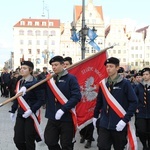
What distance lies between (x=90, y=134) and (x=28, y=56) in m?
79.8

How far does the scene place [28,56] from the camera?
284 feet

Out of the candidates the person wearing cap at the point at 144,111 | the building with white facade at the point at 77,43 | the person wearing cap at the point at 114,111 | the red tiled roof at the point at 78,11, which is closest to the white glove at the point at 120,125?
the person wearing cap at the point at 114,111

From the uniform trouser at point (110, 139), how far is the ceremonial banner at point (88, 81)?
64.8 inches

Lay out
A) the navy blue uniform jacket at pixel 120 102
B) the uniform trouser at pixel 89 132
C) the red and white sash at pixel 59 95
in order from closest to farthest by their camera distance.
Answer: the navy blue uniform jacket at pixel 120 102
the red and white sash at pixel 59 95
the uniform trouser at pixel 89 132

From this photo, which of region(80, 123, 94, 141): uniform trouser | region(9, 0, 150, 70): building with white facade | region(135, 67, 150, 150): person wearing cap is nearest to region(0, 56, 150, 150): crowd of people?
region(135, 67, 150, 150): person wearing cap

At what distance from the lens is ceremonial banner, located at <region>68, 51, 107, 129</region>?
23.3 feet

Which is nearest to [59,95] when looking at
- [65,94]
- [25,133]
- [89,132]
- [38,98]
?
[65,94]

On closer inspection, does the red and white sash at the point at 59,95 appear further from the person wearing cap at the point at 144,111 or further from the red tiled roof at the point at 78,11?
the red tiled roof at the point at 78,11

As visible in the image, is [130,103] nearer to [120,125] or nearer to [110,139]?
[120,125]

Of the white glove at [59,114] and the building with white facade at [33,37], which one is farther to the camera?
the building with white facade at [33,37]

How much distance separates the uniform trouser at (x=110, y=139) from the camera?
17.4 feet

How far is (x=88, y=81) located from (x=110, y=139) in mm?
2115

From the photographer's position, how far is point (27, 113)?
19.1 ft

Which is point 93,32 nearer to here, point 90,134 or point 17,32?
point 90,134
